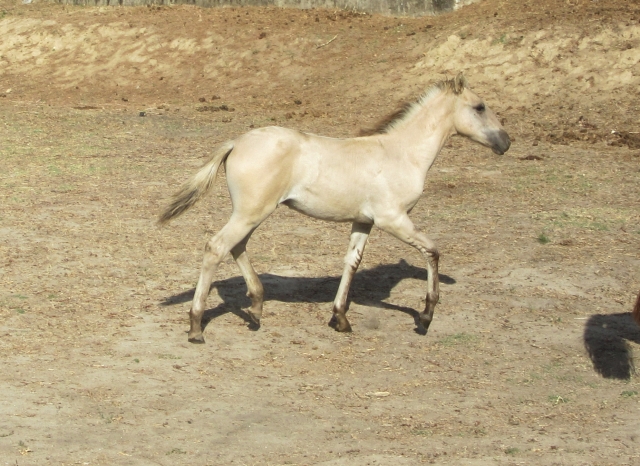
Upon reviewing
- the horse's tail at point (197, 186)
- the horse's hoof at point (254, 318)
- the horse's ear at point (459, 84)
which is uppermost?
the horse's ear at point (459, 84)

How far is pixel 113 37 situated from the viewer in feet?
66.3

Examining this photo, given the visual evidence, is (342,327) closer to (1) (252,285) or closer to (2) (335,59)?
(1) (252,285)

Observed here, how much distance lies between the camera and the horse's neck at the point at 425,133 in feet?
24.5

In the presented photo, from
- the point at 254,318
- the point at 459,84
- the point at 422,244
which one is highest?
the point at 459,84

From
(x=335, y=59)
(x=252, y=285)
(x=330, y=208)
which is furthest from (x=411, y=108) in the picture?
(x=335, y=59)

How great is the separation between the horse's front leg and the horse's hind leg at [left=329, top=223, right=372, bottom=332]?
30cm

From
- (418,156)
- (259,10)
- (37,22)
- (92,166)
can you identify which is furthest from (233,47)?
(418,156)

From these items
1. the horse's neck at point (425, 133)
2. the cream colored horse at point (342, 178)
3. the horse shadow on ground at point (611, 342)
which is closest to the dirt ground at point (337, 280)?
the horse shadow on ground at point (611, 342)

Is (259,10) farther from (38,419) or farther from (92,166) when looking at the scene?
(38,419)

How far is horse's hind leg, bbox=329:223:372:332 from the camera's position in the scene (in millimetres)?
7340

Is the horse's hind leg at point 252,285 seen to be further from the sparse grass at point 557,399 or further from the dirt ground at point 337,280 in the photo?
the sparse grass at point 557,399

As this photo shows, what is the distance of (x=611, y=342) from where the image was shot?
283 inches

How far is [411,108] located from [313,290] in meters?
1.75

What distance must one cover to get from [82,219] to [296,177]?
3557 mm
